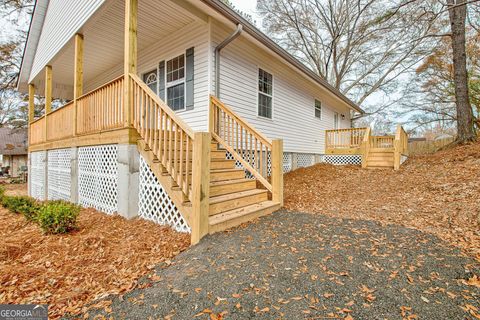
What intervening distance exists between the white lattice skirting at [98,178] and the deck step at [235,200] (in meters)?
2.16

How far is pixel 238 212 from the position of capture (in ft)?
12.3

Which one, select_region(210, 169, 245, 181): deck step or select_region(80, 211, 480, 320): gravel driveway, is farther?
select_region(210, 169, 245, 181): deck step

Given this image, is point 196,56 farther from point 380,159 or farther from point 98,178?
point 380,159

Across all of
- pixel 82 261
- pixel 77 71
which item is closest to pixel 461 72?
pixel 82 261

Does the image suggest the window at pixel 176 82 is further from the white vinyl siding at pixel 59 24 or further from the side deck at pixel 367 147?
the side deck at pixel 367 147

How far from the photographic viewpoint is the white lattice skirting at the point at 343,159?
34.3ft

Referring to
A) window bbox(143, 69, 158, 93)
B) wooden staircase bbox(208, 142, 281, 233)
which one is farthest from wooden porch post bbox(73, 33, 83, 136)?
wooden staircase bbox(208, 142, 281, 233)

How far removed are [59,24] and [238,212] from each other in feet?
26.4

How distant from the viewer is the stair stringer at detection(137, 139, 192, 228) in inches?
126

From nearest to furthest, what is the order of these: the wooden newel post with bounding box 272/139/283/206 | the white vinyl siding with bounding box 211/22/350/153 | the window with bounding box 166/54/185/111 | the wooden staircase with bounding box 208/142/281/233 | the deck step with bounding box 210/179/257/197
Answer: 1. the wooden staircase with bounding box 208/142/281/233
2. the deck step with bounding box 210/179/257/197
3. the wooden newel post with bounding box 272/139/283/206
4. the white vinyl siding with bounding box 211/22/350/153
5. the window with bounding box 166/54/185/111

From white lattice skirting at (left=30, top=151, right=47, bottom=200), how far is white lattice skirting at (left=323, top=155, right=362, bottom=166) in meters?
11.7

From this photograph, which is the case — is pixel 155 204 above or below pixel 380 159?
below

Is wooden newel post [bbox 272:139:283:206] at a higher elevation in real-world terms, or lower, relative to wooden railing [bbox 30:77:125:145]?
lower

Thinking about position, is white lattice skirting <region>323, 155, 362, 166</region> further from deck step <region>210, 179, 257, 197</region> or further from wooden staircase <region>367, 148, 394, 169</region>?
deck step <region>210, 179, 257, 197</region>
